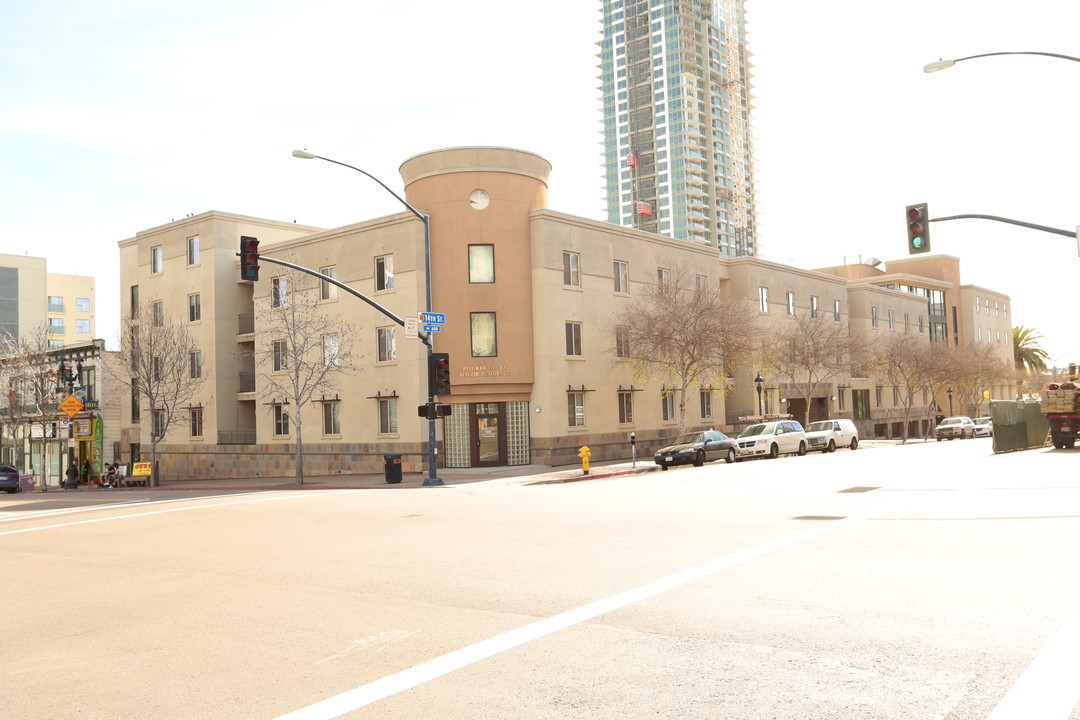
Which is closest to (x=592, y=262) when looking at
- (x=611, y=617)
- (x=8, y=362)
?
(x=611, y=617)

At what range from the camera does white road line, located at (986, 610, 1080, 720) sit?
4859 millimetres

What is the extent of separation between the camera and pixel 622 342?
3881 centimetres

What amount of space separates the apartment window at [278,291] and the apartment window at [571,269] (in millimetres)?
12543

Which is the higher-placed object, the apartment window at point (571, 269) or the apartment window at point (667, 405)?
the apartment window at point (571, 269)

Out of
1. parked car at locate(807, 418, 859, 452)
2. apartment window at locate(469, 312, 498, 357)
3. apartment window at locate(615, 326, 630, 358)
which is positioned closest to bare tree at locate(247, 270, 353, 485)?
apartment window at locate(469, 312, 498, 357)

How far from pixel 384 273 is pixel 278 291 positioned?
6.51 m

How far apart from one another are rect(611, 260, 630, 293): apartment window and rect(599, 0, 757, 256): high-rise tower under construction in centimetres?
10690

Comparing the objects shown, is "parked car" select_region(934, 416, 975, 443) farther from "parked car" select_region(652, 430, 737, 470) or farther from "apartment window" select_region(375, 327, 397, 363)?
"apartment window" select_region(375, 327, 397, 363)

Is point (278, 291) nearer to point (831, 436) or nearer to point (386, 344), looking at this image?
point (386, 344)

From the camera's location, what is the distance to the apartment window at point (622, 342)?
3866cm

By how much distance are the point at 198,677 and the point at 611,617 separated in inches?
126

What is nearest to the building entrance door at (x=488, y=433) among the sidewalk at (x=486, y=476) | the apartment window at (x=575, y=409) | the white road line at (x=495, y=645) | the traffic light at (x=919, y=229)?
the sidewalk at (x=486, y=476)

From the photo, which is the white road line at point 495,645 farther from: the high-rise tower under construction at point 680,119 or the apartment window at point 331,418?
the high-rise tower under construction at point 680,119

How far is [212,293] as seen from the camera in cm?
4362
